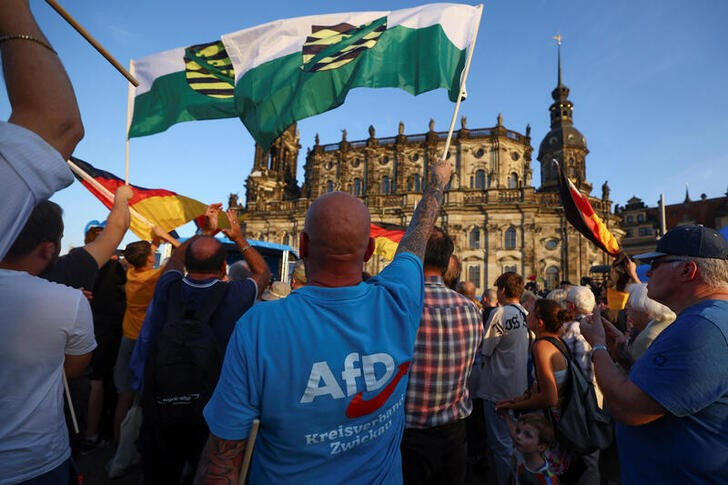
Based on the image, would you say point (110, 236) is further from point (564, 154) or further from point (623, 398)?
point (564, 154)

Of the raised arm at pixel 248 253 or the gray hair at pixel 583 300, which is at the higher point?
the raised arm at pixel 248 253

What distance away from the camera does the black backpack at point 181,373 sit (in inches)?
104

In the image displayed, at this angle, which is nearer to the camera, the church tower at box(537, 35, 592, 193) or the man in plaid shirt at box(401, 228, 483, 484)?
the man in plaid shirt at box(401, 228, 483, 484)

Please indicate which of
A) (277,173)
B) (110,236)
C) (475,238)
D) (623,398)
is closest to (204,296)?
(110,236)

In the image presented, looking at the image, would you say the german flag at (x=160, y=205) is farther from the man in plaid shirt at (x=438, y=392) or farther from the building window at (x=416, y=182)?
the building window at (x=416, y=182)

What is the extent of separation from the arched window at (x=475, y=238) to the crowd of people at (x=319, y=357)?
3547cm

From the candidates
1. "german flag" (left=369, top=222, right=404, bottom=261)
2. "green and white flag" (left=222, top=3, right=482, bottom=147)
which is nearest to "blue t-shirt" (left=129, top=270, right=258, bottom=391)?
"green and white flag" (left=222, top=3, right=482, bottom=147)

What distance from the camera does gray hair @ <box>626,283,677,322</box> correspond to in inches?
144

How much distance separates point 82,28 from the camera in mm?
2123

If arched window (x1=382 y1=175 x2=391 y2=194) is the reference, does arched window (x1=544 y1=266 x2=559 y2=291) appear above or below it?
below

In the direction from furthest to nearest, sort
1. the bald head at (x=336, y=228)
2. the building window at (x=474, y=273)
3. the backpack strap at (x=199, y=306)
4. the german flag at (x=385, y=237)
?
the building window at (x=474, y=273) → the german flag at (x=385, y=237) → the backpack strap at (x=199, y=306) → the bald head at (x=336, y=228)

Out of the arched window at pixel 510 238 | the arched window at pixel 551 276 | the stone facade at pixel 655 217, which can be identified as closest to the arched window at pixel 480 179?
the arched window at pixel 510 238

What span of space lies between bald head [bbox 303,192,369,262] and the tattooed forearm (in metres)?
0.74

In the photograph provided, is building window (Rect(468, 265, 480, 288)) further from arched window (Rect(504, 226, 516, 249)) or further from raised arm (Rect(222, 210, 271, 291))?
raised arm (Rect(222, 210, 271, 291))
